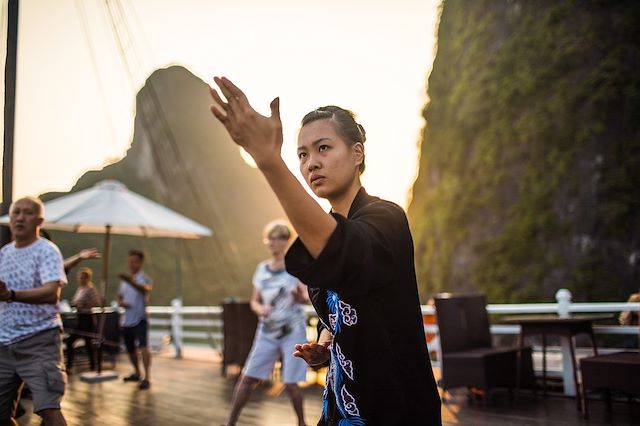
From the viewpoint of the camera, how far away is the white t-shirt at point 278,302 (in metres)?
4.72

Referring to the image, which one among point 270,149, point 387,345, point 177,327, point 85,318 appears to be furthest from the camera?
point 177,327

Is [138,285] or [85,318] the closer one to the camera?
[138,285]

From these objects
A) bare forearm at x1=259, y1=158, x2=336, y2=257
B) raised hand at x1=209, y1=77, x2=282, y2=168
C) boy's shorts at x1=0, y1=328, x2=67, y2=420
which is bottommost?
boy's shorts at x1=0, y1=328, x2=67, y2=420

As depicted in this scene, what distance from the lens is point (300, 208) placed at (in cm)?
99

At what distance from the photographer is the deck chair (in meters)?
5.47

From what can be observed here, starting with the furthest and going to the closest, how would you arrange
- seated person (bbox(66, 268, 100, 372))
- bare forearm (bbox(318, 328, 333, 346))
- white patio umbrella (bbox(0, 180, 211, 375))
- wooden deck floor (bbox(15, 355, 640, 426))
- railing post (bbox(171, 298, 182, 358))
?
railing post (bbox(171, 298, 182, 358)) → seated person (bbox(66, 268, 100, 372)) → white patio umbrella (bbox(0, 180, 211, 375)) → wooden deck floor (bbox(15, 355, 640, 426)) → bare forearm (bbox(318, 328, 333, 346))

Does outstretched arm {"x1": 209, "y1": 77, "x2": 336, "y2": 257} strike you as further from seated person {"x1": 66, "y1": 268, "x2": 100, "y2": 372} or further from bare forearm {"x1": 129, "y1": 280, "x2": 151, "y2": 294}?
seated person {"x1": 66, "y1": 268, "x2": 100, "y2": 372}

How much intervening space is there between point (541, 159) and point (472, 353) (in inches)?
500

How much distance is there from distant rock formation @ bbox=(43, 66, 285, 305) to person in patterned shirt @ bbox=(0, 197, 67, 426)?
48.1m

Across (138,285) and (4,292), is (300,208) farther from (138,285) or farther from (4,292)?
(138,285)

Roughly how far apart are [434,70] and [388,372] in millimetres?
22279

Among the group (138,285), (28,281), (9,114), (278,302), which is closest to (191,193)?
(138,285)

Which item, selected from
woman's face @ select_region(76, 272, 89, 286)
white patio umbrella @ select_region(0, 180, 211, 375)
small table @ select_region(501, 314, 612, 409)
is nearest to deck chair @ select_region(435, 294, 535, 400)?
small table @ select_region(501, 314, 612, 409)

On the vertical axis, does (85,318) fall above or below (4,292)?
below
